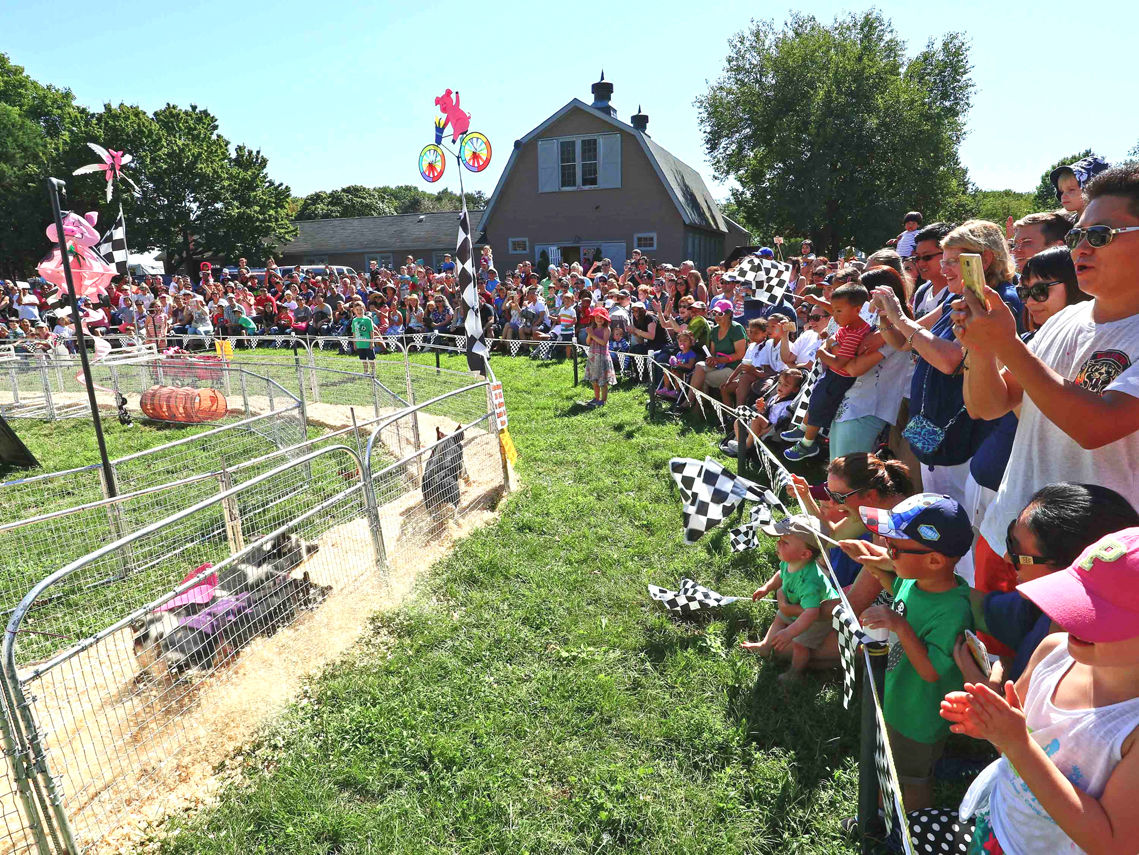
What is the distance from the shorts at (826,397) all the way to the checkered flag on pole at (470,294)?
11.7 feet

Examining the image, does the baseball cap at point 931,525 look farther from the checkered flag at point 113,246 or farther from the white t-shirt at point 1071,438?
the checkered flag at point 113,246

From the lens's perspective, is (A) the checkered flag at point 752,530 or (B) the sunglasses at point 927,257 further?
(A) the checkered flag at point 752,530

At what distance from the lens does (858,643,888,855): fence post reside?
2.08m

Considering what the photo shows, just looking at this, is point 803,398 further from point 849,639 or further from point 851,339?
point 849,639

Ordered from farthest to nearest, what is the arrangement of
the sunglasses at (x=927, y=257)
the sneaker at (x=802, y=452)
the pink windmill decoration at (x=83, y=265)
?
the pink windmill decoration at (x=83, y=265) → the sneaker at (x=802, y=452) → the sunglasses at (x=927, y=257)

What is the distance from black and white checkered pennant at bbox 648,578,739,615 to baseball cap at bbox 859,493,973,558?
193cm

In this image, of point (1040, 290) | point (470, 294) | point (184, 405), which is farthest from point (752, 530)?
point (184, 405)

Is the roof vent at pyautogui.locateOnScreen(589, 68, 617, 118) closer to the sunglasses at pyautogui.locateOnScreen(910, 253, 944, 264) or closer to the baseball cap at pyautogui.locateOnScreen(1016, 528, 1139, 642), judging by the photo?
the sunglasses at pyautogui.locateOnScreen(910, 253, 944, 264)

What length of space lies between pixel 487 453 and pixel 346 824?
4.33m

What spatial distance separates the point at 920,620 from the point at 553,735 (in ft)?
6.18

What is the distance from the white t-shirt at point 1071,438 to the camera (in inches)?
81.5

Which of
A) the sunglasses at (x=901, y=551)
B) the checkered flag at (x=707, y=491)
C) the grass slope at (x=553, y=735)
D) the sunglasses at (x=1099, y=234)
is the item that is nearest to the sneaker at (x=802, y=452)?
the grass slope at (x=553, y=735)

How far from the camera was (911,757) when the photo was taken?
259 cm

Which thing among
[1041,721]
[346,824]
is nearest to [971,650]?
[1041,721]
